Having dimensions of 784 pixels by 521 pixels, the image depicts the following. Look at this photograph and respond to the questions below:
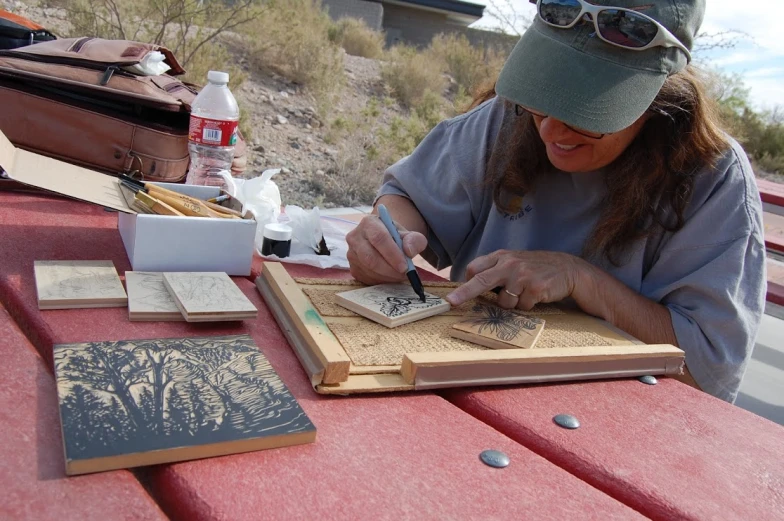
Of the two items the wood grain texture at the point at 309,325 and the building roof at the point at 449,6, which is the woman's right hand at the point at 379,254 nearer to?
the wood grain texture at the point at 309,325

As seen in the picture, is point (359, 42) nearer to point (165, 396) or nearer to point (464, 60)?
point (464, 60)

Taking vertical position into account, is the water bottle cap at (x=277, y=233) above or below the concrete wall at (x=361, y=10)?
below

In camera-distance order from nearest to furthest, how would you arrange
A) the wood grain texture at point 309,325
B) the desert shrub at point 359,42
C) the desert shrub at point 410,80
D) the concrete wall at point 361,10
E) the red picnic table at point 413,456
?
the red picnic table at point 413,456 < the wood grain texture at point 309,325 < the desert shrub at point 410,80 < the desert shrub at point 359,42 < the concrete wall at point 361,10

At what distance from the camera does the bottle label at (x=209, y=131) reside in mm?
1577

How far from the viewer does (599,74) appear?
113 centimetres

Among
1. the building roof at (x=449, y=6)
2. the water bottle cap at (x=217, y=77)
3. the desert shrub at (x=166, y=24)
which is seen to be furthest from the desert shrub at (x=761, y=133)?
the building roof at (x=449, y=6)

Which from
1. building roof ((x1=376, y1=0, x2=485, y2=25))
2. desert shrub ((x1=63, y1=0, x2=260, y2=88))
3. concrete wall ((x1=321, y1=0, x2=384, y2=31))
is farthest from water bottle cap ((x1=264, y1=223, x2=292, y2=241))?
building roof ((x1=376, y1=0, x2=485, y2=25))

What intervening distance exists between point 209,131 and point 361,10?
1966 cm

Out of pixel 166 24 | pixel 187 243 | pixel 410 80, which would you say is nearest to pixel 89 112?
pixel 187 243

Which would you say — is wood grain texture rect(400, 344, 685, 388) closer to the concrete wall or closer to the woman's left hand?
the woman's left hand

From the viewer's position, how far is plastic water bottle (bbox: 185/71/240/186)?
5.20 feet

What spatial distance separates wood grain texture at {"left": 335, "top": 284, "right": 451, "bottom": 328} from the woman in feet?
0.17

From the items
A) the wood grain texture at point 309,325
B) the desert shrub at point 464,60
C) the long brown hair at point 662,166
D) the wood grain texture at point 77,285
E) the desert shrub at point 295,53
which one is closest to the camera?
the wood grain texture at point 309,325

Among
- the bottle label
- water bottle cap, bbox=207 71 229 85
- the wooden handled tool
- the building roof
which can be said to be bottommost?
the wooden handled tool
